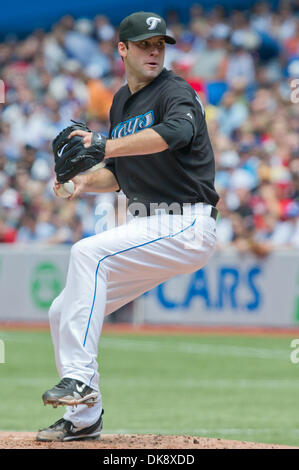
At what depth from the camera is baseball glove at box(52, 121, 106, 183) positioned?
4.76 meters

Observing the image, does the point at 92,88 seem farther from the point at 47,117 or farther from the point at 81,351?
the point at 81,351

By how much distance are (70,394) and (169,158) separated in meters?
1.44

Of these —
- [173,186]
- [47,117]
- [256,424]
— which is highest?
[47,117]

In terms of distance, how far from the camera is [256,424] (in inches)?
273

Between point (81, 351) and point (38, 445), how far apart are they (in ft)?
2.12

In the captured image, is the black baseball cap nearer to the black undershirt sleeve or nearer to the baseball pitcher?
the baseball pitcher

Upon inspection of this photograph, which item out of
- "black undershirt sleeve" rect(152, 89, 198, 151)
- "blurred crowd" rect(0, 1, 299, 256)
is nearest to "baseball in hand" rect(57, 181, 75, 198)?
"black undershirt sleeve" rect(152, 89, 198, 151)

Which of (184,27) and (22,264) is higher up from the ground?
(184,27)

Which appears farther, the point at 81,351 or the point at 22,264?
the point at 22,264

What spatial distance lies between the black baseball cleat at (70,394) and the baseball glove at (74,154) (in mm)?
1148

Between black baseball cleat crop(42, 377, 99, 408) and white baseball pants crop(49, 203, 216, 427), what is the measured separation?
4 cm

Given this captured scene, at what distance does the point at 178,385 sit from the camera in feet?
29.7

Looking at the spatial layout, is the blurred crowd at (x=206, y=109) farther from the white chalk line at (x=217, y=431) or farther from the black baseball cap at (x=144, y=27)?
the black baseball cap at (x=144, y=27)

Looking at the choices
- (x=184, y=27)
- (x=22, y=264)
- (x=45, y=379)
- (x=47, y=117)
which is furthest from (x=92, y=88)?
(x=45, y=379)
